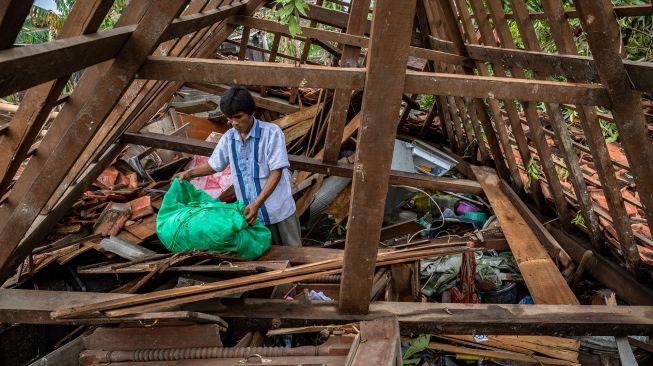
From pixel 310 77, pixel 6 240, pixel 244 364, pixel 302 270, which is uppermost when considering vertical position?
pixel 310 77

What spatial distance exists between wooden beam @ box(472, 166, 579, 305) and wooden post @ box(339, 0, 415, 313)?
1.59 metres

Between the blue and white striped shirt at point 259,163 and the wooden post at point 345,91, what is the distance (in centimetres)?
85

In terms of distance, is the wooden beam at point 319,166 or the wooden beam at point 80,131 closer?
the wooden beam at point 80,131

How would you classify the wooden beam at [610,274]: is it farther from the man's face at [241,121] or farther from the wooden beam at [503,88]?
the man's face at [241,121]

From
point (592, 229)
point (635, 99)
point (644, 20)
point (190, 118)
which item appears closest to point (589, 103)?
point (635, 99)

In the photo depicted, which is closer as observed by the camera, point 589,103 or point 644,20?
point 589,103

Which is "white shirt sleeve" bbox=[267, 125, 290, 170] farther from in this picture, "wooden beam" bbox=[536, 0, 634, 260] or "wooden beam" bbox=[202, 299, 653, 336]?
"wooden beam" bbox=[536, 0, 634, 260]

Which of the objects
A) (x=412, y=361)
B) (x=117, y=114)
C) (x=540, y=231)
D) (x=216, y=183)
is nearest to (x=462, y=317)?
(x=412, y=361)

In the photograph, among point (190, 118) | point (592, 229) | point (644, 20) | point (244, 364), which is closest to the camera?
point (244, 364)

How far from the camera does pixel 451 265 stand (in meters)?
4.45

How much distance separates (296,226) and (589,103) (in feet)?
8.24

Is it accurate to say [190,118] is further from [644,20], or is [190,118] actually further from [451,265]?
[644,20]

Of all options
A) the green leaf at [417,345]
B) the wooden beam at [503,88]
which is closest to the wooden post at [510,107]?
the wooden beam at [503,88]

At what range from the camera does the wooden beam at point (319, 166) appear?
17.1 feet
